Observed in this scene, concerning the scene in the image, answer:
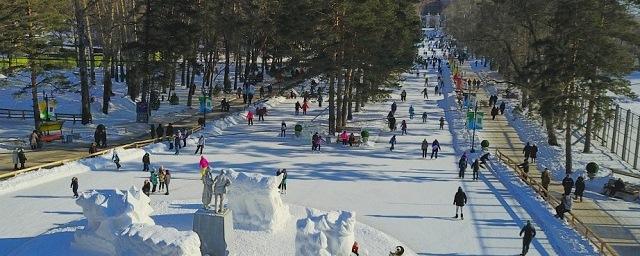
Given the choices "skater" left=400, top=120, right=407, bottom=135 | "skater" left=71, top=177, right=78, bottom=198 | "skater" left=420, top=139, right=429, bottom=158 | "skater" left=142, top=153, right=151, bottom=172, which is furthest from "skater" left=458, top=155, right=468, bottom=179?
"skater" left=71, top=177, right=78, bottom=198

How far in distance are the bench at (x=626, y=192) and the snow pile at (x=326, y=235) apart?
48.2 ft

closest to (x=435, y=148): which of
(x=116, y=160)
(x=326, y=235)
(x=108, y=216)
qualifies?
(x=116, y=160)

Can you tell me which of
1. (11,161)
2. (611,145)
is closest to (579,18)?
(611,145)

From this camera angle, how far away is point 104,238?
15.5 m

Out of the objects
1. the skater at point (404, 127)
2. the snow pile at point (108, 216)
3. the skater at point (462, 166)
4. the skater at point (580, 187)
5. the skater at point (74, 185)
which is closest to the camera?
the snow pile at point (108, 216)

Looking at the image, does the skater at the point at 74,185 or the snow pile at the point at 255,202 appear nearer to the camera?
the snow pile at the point at 255,202

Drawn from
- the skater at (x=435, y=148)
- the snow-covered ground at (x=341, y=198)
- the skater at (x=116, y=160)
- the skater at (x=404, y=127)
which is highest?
the skater at (x=404, y=127)

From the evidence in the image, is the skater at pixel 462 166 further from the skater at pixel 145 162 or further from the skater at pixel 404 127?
the skater at pixel 145 162

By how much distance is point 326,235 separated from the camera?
14.5 metres

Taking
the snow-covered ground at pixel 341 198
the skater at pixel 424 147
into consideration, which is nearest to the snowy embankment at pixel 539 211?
the snow-covered ground at pixel 341 198

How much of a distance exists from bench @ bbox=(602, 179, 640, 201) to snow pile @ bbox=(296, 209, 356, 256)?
579 inches

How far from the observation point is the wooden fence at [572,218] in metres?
16.4

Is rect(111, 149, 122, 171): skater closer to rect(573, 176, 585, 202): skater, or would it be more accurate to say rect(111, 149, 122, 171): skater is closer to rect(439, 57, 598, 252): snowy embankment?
rect(439, 57, 598, 252): snowy embankment

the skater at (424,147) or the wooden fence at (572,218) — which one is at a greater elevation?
the skater at (424,147)
